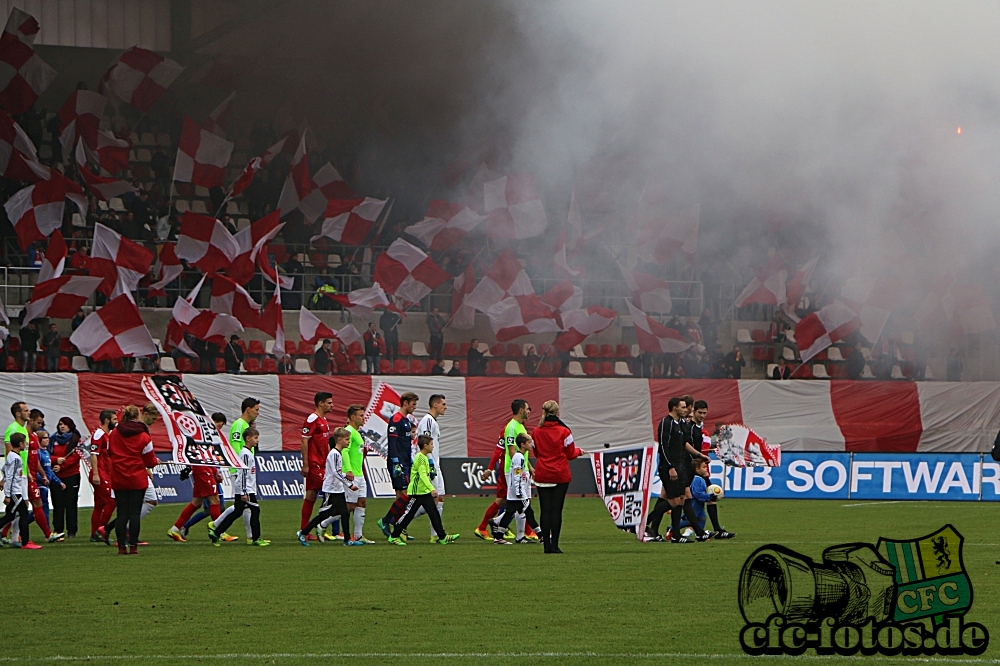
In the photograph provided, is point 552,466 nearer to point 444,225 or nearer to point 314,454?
point 314,454

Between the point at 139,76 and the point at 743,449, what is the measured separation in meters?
17.7

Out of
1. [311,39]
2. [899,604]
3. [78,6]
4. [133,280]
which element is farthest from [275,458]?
[899,604]

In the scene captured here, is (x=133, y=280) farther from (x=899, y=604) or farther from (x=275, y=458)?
(x=899, y=604)

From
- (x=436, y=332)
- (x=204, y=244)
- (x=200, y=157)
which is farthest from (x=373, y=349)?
(x=200, y=157)

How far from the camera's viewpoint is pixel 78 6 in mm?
32812

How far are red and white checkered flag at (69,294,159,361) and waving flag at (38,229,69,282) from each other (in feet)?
4.50

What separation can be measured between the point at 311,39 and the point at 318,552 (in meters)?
19.1

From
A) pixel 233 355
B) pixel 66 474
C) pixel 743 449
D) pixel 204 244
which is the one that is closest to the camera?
pixel 66 474

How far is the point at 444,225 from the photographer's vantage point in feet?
104

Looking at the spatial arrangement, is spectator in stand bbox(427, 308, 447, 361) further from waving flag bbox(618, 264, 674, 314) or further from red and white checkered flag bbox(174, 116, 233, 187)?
red and white checkered flag bbox(174, 116, 233, 187)

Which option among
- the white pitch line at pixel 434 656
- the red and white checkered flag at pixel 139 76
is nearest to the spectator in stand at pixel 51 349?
the red and white checkered flag at pixel 139 76

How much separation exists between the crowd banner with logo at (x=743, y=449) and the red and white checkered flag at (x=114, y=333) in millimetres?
12088

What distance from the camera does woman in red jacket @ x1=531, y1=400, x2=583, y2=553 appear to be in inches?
594

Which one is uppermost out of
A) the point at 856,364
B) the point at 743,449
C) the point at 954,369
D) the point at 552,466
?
the point at 856,364
